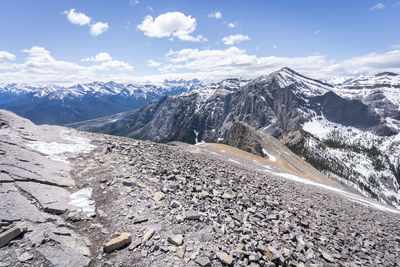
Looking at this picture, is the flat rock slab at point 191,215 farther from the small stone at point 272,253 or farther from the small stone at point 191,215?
the small stone at point 272,253

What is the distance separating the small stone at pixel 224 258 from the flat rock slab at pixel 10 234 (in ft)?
23.0

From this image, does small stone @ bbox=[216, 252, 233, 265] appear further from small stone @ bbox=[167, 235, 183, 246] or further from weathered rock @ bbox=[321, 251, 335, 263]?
weathered rock @ bbox=[321, 251, 335, 263]

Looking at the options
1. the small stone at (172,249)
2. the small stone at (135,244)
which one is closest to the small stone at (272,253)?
the small stone at (172,249)

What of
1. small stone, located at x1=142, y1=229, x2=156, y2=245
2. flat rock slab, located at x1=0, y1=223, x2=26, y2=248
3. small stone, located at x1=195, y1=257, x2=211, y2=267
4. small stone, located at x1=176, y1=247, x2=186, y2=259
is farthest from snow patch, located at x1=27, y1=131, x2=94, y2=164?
small stone, located at x1=195, y1=257, x2=211, y2=267

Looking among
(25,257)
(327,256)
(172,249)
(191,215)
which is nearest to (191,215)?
(191,215)

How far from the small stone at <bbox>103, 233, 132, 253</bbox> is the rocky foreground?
34 mm

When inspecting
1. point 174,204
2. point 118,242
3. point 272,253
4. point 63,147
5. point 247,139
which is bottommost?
point 247,139

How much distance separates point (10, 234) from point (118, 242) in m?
3.50

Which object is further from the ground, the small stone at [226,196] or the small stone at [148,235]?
the small stone at [148,235]

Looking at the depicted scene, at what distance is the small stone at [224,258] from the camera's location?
6.95m

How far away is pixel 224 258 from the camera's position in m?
7.05

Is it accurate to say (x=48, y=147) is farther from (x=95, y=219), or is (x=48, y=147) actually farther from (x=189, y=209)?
(x=189, y=209)

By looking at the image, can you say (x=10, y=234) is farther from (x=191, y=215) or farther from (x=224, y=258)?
(x=224, y=258)

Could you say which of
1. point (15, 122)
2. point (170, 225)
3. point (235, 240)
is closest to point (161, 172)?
point (170, 225)
